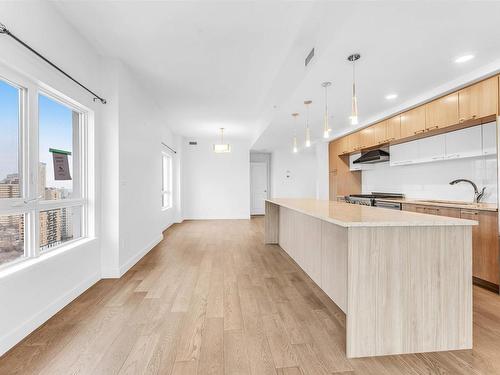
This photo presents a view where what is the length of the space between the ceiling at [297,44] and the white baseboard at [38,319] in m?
2.70

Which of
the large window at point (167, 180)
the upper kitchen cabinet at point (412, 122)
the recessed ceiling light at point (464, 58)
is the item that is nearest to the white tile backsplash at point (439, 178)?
the upper kitchen cabinet at point (412, 122)

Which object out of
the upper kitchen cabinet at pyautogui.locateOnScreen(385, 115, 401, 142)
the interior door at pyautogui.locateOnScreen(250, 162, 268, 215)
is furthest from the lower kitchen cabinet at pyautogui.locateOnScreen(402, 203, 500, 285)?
the interior door at pyautogui.locateOnScreen(250, 162, 268, 215)

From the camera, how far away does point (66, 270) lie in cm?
245

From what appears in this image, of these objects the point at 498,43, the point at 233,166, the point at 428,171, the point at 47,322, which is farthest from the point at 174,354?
the point at 233,166

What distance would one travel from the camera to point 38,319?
205 centimetres

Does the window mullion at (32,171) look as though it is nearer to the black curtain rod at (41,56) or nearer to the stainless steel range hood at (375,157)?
the black curtain rod at (41,56)

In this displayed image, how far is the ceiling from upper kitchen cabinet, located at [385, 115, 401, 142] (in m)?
0.24

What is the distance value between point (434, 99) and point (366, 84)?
3.80ft

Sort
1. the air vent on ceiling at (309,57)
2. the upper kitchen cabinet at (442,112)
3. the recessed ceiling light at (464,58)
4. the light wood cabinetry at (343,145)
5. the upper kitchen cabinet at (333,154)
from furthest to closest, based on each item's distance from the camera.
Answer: the upper kitchen cabinet at (333,154)
the light wood cabinetry at (343,145)
the upper kitchen cabinet at (442,112)
the air vent on ceiling at (309,57)
the recessed ceiling light at (464,58)

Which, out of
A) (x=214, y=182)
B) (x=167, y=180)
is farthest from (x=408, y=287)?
(x=214, y=182)

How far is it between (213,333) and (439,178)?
13.7ft

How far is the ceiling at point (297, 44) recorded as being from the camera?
2039 mm

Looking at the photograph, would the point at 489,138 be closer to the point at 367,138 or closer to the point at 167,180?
the point at 367,138

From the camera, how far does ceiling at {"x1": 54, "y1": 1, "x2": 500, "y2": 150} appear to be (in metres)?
2.04
